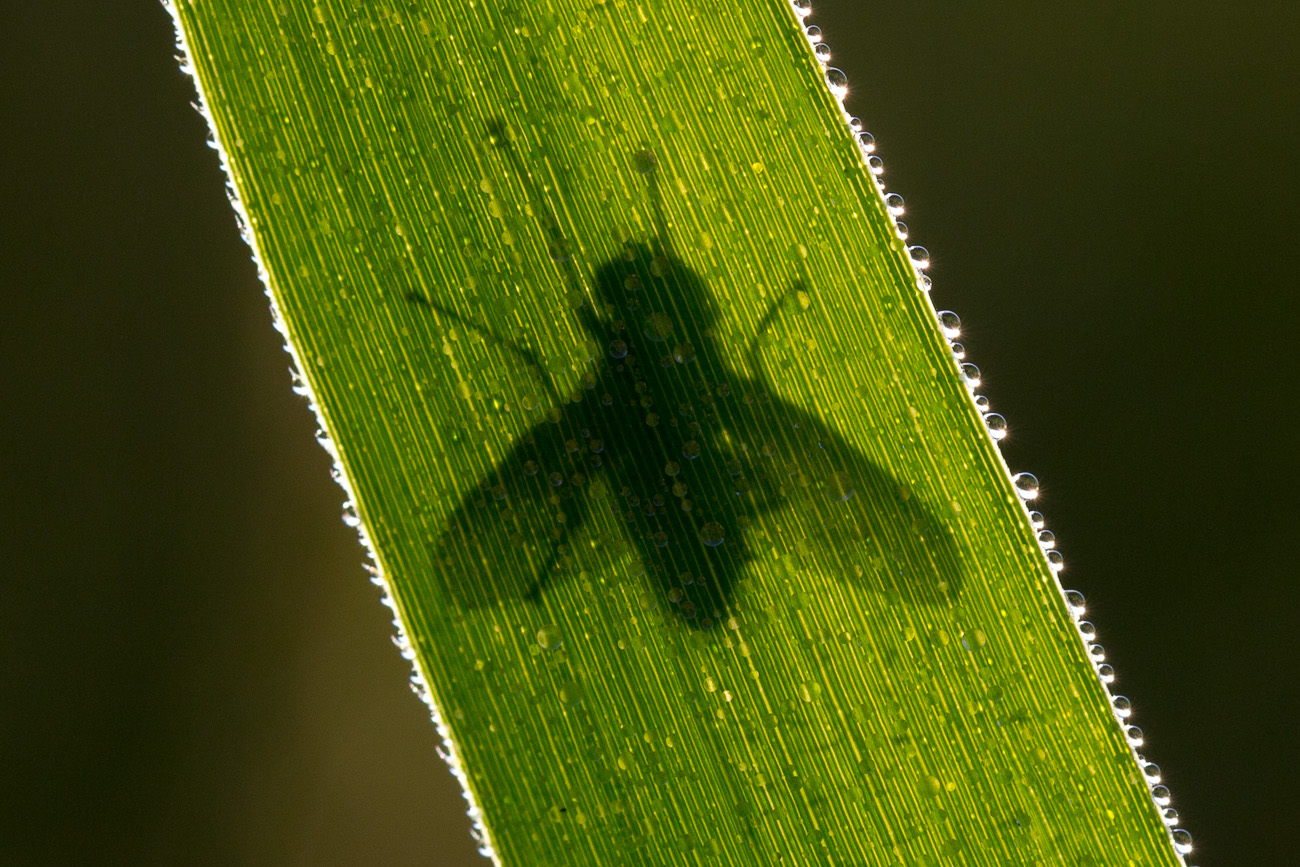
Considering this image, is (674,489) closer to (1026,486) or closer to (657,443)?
(657,443)

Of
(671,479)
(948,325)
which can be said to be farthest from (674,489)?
(948,325)

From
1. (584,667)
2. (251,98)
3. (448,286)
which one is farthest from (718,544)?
(251,98)

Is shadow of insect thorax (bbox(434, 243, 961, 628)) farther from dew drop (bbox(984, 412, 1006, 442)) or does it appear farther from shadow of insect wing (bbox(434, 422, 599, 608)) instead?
dew drop (bbox(984, 412, 1006, 442))

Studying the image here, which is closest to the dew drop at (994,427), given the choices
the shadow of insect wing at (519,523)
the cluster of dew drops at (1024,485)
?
the cluster of dew drops at (1024,485)

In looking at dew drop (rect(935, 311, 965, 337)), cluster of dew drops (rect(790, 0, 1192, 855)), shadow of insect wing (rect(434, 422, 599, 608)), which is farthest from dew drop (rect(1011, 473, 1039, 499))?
shadow of insect wing (rect(434, 422, 599, 608))

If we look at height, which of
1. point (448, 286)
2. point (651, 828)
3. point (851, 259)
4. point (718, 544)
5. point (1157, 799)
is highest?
point (851, 259)

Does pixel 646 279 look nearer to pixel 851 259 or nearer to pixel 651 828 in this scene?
pixel 851 259
